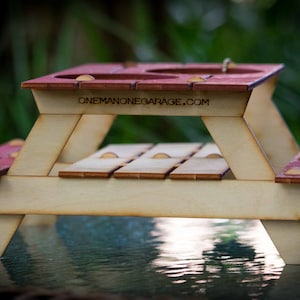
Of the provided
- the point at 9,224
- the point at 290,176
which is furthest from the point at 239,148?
the point at 9,224

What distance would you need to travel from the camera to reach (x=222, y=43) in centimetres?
579

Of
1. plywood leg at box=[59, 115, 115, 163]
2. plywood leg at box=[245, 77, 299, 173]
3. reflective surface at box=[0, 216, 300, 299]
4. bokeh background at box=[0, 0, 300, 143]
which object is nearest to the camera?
reflective surface at box=[0, 216, 300, 299]

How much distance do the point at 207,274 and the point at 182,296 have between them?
0.80ft

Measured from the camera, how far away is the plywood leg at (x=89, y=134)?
378 centimetres

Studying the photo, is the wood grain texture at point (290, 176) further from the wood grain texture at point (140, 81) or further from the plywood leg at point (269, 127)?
the plywood leg at point (269, 127)

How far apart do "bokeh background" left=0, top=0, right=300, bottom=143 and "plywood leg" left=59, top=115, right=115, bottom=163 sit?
1.44 m

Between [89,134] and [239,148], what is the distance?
1.09 meters

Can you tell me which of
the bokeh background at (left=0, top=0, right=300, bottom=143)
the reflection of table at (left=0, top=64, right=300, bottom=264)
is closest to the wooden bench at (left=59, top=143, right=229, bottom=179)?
the reflection of table at (left=0, top=64, right=300, bottom=264)

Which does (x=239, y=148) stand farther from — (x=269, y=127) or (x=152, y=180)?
(x=269, y=127)

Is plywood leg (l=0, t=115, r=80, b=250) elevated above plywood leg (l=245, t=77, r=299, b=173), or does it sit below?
below

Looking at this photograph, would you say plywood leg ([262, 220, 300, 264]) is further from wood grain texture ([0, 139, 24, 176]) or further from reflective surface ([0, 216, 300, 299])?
wood grain texture ([0, 139, 24, 176])

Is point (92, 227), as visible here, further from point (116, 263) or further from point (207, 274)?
point (207, 274)

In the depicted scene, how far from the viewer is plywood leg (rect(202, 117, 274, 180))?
282 cm

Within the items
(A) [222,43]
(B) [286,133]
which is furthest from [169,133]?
(B) [286,133]
